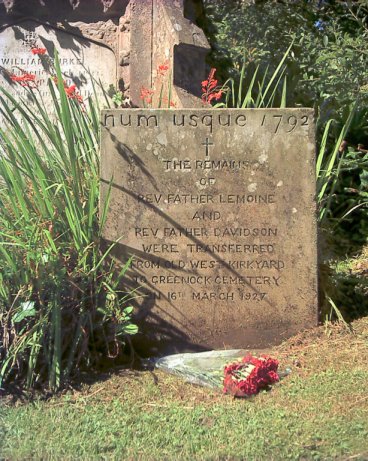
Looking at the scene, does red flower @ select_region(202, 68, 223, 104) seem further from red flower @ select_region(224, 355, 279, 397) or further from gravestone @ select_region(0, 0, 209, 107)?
red flower @ select_region(224, 355, 279, 397)

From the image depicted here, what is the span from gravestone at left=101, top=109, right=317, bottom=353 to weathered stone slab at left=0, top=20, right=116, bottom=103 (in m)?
2.84

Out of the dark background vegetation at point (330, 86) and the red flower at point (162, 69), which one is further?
the dark background vegetation at point (330, 86)

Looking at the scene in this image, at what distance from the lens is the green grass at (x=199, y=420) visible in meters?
2.76

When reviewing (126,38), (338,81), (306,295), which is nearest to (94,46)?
(126,38)

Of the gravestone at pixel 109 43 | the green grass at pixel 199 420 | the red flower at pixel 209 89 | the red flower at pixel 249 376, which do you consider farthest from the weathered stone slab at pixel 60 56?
the red flower at pixel 249 376

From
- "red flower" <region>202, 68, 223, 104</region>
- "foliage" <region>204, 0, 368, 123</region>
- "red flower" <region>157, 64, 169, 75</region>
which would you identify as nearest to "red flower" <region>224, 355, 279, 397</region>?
"red flower" <region>202, 68, 223, 104</region>

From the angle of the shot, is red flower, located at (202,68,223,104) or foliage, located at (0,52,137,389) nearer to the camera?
foliage, located at (0,52,137,389)

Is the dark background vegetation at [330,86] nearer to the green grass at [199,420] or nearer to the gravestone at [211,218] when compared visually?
the gravestone at [211,218]

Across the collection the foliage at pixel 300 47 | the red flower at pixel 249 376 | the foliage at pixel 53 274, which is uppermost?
the foliage at pixel 300 47

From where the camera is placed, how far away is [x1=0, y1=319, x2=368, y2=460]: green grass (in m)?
2.76

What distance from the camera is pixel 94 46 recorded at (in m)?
6.67

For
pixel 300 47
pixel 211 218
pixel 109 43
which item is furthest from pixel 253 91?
pixel 211 218

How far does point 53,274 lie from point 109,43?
369 cm

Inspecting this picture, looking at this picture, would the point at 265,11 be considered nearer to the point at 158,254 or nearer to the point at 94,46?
the point at 94,46
